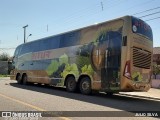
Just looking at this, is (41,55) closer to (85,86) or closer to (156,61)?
(85,86)

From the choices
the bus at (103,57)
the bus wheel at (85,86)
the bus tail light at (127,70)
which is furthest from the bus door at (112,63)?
the bus wheel at (85,86)

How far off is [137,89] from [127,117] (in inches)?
226

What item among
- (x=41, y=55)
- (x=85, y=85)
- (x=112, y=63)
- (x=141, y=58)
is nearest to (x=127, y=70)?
(x=112, y=63)

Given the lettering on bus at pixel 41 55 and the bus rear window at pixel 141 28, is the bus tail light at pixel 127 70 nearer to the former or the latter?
the bus rear window at pixel 141 28

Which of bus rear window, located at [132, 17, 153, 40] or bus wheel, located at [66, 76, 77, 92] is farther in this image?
bus wheel, located at [66, 76, 77, 92]

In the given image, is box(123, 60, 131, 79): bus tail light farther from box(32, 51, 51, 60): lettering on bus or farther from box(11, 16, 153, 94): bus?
box(32, 51, 51, 60): lettering on bus

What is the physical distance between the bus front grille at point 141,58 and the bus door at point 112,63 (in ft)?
2.53

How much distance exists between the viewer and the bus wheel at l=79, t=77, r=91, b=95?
17.7 metres

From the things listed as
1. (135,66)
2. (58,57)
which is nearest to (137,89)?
(135,66)

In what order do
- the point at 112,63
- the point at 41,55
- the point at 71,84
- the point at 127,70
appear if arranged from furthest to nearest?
the point at 41,55, the point at 71,84, the point at 112,63, the point at 127,70

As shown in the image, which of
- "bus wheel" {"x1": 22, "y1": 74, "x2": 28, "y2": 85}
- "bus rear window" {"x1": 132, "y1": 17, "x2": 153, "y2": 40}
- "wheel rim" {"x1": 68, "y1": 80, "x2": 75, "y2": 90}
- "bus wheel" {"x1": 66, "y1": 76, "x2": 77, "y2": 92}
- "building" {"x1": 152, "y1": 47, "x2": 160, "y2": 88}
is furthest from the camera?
"building" {"x1": 152, "y1": 47, "x2": 160, "y2": 88}

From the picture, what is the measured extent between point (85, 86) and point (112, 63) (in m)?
2.68

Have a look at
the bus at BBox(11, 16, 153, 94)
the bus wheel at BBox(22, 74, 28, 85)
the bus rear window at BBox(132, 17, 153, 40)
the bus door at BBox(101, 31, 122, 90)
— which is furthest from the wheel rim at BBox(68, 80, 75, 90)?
the bus wheel at BBox(22, 74, 28, 85)

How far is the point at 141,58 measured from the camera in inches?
636
